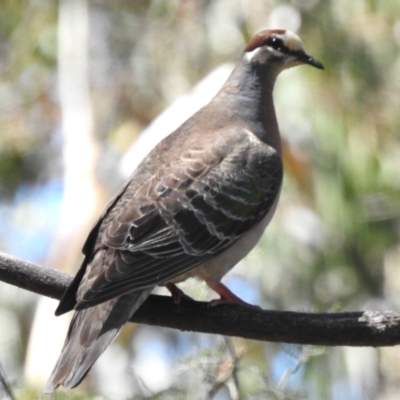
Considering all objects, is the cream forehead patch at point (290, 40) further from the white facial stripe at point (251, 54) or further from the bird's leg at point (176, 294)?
the bird's leg at point (176, 294)

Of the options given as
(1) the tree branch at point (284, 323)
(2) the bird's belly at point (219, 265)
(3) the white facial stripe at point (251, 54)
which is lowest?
(2) the bird's belly at point (219, 265)

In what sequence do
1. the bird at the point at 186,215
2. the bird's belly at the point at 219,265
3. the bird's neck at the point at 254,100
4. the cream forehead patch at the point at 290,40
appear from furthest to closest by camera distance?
1. the cream forehead patch at the point at 290,40
2. the bird's neck at the point at 254,100
3. the bird's belly at the point at 219,265
4. the bird at the point at 186,215

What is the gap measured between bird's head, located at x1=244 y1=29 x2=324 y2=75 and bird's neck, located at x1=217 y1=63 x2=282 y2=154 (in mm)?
54

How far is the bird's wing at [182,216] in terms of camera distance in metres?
3.73

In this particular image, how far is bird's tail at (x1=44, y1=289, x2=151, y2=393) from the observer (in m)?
3.43

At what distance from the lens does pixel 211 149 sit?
4.29 m

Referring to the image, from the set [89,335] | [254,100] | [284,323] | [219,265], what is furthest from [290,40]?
[89,335]

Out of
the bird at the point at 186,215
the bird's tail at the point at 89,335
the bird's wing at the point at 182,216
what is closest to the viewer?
the bird's tail at the point at 89,335

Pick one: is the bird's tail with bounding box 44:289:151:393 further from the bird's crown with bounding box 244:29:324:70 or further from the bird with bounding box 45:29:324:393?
the bird's crown with bounding box 244:29:324:70

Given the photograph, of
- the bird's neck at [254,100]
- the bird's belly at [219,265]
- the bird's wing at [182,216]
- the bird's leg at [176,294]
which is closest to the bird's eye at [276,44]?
the bird's neck at [254,100]

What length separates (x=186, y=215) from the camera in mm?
4102

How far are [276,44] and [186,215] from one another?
1.27m

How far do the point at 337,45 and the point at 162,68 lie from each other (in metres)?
1.82

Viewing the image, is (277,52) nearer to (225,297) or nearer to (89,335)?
(225,297)
